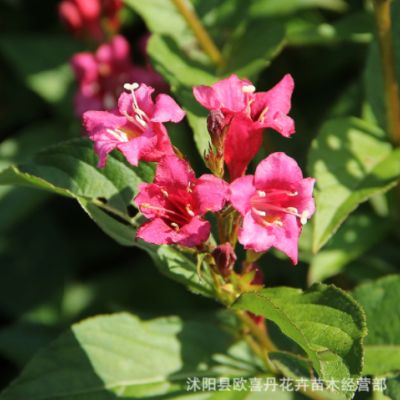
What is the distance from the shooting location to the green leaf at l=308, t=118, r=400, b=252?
1.63m

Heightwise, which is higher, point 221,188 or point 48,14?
point 48,14

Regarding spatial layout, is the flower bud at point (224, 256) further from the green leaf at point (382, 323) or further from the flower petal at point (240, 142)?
the green leaf at point (382, 323)

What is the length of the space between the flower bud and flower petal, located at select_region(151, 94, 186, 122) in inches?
14.2

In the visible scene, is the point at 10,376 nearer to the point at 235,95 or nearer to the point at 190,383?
the point at 190,383

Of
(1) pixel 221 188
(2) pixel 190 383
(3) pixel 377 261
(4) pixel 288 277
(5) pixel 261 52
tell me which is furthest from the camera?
(4) pixel 288 277

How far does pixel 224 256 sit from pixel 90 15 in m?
1.98

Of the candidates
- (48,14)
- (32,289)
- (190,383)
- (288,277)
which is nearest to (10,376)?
(32,289)

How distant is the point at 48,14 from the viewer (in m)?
3.21

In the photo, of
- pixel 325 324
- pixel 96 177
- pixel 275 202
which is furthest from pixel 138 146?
pixel 325 324

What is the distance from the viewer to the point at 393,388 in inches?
60.1

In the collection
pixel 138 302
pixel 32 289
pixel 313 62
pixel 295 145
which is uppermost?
pixel 313 62

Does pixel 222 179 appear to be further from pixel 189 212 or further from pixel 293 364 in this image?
pixel 293 364

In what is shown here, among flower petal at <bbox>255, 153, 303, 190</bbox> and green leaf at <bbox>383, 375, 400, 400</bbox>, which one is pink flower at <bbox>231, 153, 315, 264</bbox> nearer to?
flower petal at <bbox>255, 153, 303, 190</bbox>

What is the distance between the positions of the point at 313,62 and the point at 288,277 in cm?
124
